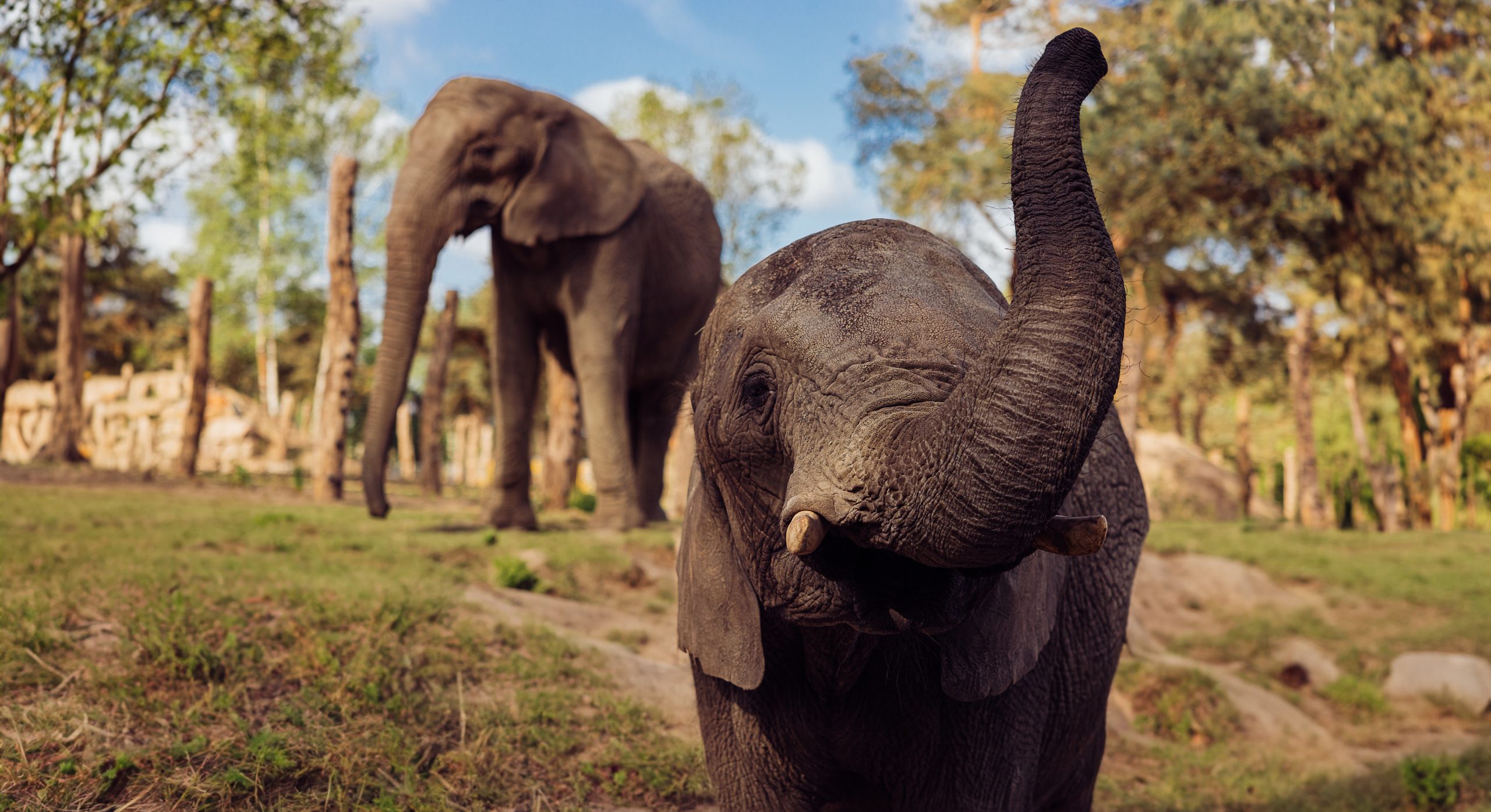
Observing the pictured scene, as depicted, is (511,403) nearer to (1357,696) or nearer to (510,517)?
(510,517)

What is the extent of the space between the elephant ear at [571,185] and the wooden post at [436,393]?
11.0m

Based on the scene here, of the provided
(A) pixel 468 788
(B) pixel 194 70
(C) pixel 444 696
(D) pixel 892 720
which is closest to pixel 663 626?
(C) pixel 444 696

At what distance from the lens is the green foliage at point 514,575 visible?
713 centimetres

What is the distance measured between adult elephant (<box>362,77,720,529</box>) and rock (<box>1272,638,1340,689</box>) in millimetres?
5634

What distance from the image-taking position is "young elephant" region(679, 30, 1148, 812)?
5.73ft

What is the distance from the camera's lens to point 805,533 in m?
1.88

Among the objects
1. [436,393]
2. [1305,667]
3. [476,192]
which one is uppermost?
[476,192]

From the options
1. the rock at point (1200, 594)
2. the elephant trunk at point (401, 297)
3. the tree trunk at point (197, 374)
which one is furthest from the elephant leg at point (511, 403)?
the tree trunk at point (197, 374)

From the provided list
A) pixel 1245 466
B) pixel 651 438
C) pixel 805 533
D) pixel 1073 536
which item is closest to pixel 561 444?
pixel 651 438

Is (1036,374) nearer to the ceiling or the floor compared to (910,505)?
nearer to the ceiling

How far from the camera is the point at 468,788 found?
166 inches

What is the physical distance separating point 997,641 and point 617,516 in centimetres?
710

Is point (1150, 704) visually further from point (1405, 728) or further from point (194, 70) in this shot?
point (194, 70)

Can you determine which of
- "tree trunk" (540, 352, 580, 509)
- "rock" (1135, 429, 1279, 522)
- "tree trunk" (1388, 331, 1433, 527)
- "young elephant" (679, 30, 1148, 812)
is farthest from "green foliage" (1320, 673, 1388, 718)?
"tree trunk" (1388, 331, 1433, 527)
